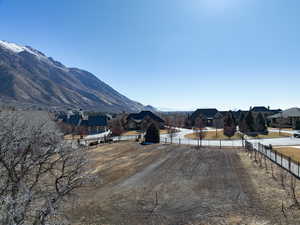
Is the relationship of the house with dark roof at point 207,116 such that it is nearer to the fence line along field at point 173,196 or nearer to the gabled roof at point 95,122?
the gabled roof at point 95,122

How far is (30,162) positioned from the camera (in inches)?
345

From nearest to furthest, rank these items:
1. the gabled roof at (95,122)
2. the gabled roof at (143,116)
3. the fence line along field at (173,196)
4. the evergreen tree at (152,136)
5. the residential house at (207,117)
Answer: the fence line along field at (173,196)
the evergreen tree at (152,136)
the gabled roof at (95,122)
the gabled roof at (143,116)
the residential house at (207,117)

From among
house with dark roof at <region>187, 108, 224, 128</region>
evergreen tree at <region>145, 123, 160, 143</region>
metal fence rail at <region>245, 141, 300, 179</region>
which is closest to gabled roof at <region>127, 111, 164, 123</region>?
house with dark roof at <region>187, 108, 224, 128</region>

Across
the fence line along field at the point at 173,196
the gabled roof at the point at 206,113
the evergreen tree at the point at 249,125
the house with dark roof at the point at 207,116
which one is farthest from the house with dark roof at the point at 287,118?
the fence line along field at the point at 173,196

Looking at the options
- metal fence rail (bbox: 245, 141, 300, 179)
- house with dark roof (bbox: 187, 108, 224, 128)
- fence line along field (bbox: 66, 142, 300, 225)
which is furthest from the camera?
house with dark roof (bbox: 187, 108, 224, 128)

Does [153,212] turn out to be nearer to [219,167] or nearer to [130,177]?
[130,177]

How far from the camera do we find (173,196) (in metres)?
13.4

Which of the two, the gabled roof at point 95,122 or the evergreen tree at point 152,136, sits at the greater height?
the gabled roof at point 95,122

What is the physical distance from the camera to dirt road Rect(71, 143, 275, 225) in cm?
1052

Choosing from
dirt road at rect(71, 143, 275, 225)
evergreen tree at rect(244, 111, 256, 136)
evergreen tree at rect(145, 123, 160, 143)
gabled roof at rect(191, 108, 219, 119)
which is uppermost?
gabled roof at rect(191, 108, 219, 119)

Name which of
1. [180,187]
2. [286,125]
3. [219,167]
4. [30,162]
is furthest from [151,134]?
[286,125]

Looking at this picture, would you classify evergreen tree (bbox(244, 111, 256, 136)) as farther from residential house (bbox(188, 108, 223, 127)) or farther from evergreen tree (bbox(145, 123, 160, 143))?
evergreen tree (bbox(145, 123, 160, 143))

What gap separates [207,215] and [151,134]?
30.8 meters

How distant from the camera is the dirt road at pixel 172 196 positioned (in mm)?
10516
